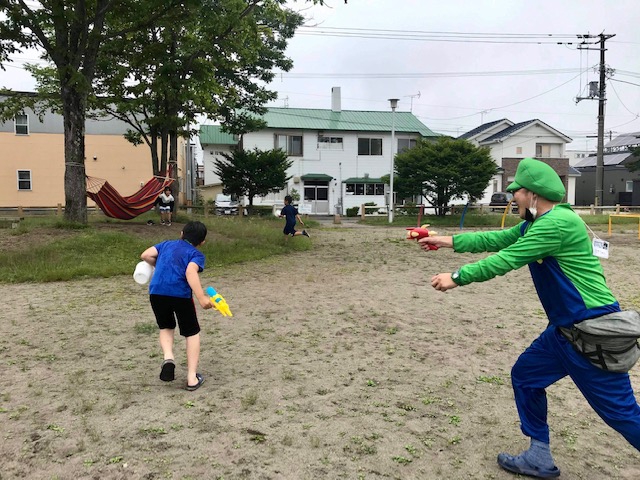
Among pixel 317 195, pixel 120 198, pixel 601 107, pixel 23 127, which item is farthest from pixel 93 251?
pixel 601 107

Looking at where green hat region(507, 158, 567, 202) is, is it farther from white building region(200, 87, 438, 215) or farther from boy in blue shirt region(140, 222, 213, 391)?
white building region(200, 87, 438, 215)

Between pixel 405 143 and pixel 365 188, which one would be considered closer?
pixel 365 188

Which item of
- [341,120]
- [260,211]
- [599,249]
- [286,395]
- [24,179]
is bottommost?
[286,395]

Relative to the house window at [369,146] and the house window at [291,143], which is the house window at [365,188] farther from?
the house window at [291,143]

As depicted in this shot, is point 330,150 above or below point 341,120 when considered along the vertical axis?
below

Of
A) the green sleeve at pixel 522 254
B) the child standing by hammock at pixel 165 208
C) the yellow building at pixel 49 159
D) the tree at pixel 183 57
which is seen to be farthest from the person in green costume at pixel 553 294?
the yellow building at pixel 49 159

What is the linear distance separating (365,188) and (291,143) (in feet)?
18.8

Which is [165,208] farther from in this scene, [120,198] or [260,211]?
[260,211]

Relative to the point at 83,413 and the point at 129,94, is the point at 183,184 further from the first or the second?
the point at 83,413

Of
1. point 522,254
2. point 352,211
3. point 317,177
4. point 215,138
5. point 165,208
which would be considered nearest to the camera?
point 522,254

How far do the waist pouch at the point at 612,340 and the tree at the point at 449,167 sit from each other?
73.2ft

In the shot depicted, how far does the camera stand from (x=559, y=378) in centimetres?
259

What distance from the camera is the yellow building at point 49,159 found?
27703mm

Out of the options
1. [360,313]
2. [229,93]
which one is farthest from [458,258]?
[229,93]
